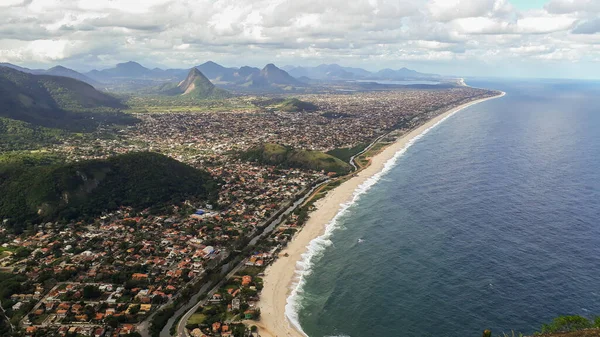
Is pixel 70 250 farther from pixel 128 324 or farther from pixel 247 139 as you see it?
pixel 247 139

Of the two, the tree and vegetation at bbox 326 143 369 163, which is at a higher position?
vegetation at bbox 326 143 369 163

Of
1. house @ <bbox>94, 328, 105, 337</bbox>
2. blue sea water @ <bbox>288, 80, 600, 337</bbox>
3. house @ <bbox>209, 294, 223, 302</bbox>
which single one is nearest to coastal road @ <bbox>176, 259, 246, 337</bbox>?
house @ <bbox>209, 294, 223, 302</bbox>

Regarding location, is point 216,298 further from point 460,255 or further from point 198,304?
point 460,255

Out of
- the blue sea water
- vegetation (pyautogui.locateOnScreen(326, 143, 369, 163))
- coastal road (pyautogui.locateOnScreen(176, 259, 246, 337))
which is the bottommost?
coastal road (pyautogui.locateOnScreen(176, 259, 246, 337))

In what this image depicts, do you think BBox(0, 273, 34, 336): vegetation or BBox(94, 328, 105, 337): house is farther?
BBox(0, 273, 34, 336): vegetation

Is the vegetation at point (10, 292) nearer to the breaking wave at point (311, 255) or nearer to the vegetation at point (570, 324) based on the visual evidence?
the breaking wave at point (311, 255)

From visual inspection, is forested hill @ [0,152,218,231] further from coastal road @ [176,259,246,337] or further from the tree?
coastal road @ [176,259,246,337]

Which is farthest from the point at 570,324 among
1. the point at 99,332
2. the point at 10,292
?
the point at 10,292

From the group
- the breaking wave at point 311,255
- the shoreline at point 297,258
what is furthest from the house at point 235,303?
the breaking wave at point 311,255
